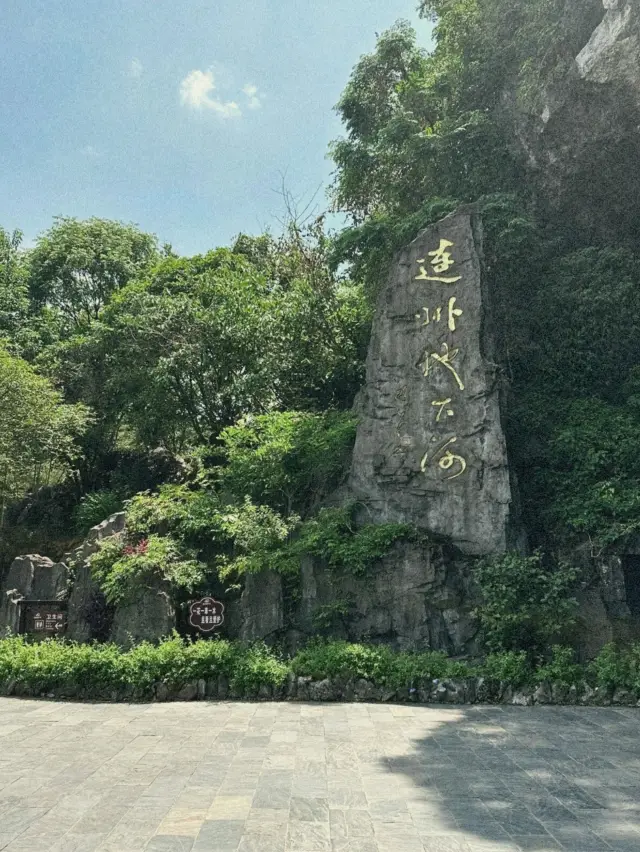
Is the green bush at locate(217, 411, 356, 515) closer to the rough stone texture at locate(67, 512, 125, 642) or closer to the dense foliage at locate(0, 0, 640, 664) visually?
the dense foliage at locate(0, 0, 640, 664)

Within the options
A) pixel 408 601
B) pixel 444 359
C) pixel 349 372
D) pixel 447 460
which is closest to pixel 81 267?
pixel 349 372

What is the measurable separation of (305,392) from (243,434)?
11.0 feet

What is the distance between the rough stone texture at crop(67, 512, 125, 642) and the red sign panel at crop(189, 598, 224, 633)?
162 cm

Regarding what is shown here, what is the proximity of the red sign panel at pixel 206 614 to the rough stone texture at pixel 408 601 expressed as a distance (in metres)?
1.10

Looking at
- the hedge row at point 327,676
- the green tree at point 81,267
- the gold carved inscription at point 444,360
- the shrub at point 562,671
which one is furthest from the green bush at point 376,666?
the green tree at point 81,267

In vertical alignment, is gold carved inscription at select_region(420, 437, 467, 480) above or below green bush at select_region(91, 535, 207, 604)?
above

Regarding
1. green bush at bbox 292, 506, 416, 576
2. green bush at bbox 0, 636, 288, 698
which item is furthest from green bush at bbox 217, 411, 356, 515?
green bush at bbox 0, 636, 288, 698

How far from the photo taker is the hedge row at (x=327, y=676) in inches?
282

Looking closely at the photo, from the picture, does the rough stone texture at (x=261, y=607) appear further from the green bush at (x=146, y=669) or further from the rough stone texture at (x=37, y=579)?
the rough stone texture at (x=37, y=579)

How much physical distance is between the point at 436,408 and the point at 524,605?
9.97 ft

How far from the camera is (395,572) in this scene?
8.49 metres

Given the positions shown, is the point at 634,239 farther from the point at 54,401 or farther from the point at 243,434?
the point at 54,401

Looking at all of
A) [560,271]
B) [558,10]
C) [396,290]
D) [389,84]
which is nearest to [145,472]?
[396,290]

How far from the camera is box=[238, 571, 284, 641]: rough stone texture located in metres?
8.67
